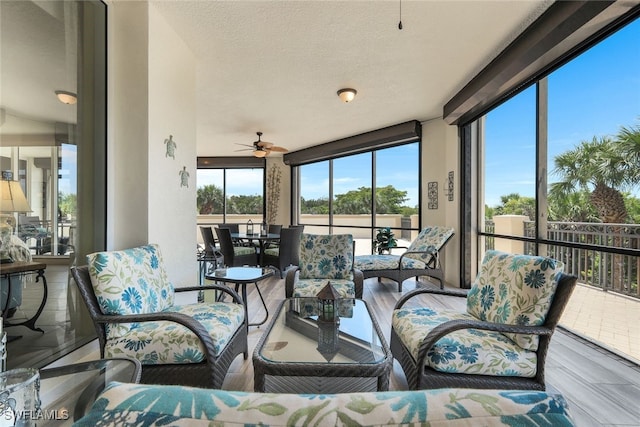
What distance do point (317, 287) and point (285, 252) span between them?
2.38 metres

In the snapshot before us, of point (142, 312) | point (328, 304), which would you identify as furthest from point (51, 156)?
point (328, 304)

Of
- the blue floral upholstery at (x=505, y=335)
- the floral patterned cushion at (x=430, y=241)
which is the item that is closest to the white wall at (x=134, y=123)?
the blue floral upholstery at (x=505, y=335)

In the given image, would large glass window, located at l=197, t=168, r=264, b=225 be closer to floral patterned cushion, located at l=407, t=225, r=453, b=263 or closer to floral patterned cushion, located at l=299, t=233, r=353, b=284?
floral patterned cushion, located at l=407, t=225, r=453, b=263

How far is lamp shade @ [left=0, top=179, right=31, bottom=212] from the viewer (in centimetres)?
179

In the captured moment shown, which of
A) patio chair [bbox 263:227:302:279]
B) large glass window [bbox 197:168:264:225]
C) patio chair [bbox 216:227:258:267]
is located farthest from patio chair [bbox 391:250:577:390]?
large glass window [bbox 197:168:264:225]

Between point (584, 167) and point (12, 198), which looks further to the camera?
point (584, 167)

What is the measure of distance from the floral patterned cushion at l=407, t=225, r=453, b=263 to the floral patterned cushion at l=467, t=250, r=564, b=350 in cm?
248

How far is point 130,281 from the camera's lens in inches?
76.0

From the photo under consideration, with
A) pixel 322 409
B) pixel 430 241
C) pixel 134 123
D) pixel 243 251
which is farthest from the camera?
pixel 243 251

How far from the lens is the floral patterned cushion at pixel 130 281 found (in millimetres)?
1793

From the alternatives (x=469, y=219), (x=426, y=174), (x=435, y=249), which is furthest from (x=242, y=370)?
(x=426, y=174)

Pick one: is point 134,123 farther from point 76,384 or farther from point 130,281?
point 76,384

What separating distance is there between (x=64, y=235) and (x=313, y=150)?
5.79 metres

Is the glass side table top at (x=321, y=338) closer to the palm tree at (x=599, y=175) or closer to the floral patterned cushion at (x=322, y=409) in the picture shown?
the floral patterned cushion at (x=322, y=409)
